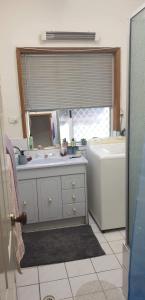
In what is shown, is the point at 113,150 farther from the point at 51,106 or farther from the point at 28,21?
the point at 28,21

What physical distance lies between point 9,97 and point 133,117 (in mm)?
1957

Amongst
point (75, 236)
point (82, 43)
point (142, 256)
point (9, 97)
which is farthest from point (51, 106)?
point (142, 256)

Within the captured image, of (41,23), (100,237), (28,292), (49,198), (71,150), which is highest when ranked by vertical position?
(41,23)

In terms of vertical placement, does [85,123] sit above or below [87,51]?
below

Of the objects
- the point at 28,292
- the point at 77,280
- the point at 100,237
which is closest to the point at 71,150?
the point at 100,237

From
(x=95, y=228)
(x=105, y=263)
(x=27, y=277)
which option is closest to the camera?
(x=27, y=277)

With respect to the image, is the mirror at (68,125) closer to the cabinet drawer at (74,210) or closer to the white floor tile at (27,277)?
the cabinet drawer at (74,210)

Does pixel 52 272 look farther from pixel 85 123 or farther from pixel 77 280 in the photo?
pixel 85 123

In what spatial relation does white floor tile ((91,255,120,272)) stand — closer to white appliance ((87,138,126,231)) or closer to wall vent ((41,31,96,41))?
white appliance ((87,138,126,231))

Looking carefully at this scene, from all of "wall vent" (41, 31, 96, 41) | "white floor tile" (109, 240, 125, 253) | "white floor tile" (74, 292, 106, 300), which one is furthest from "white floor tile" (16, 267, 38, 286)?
"wall vent" (41, 31, 96, 41)

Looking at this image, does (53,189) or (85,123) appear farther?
(85,123)

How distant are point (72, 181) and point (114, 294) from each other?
1.28 m

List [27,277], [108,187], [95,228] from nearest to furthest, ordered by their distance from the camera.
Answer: [27,277]
[108,187]
[95,228]

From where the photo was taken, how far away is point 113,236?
280cm
